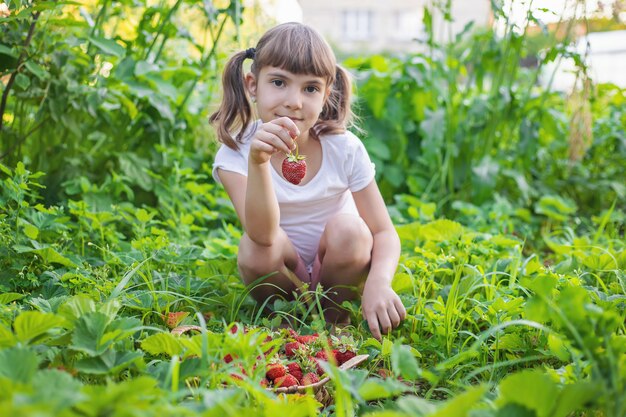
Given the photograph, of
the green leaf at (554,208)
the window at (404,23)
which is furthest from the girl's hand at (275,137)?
the window at (404,23)

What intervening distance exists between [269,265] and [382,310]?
1.19ft

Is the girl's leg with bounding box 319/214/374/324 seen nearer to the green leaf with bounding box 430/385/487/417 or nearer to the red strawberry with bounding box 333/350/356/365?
the red strawberry with bounding box 333/350/356/365

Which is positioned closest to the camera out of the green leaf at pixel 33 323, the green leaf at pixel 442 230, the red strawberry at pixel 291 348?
the green leaf at pixel 33 323

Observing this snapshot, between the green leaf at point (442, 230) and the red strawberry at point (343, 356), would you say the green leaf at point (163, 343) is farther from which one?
the green leaf at point (442, 230)

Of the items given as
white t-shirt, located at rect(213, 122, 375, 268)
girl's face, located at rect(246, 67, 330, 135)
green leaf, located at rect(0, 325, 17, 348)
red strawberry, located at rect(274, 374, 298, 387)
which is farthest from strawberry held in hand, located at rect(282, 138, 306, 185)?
green leaf, located at rect(0, 325, 17, 348)

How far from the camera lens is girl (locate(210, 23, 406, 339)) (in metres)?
1.77

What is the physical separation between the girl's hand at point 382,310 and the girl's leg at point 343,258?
13cm

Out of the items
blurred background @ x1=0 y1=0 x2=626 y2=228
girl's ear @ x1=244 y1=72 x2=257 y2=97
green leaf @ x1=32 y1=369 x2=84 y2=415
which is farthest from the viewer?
blurred background @ x1=0 y1=0 x2=626 y2=228

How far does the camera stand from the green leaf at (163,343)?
1308mm

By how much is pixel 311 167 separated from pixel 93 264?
0.73 meters

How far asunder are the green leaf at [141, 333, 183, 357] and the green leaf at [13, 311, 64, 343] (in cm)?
18

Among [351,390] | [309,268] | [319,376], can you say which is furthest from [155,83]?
[351,390]

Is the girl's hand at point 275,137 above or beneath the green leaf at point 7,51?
beneath

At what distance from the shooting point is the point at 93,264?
6.97 feet
